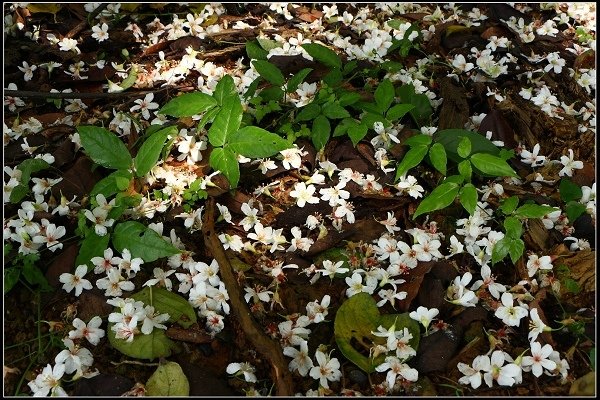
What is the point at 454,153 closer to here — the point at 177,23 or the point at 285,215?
the point at 285,215

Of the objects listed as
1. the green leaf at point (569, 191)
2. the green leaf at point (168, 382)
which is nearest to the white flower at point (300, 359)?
the green leaf at point (168, 382)

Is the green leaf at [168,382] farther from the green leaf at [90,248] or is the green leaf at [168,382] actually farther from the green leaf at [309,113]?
the green leaf at [309,113]

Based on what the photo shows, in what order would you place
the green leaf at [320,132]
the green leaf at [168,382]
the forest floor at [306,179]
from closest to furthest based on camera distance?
the green leaf at [168,382] → the forest floor at [306,179] → the green leaf at [320,132]

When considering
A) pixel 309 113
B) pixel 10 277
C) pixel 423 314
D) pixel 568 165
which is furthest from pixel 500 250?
pixel 10 277

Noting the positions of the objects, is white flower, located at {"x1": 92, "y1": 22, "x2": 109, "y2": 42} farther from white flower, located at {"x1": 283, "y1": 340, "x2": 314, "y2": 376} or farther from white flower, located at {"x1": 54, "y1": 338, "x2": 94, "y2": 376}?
white flower, located at {"x1": 283, "y1": 340, "x2": 314, "y2": 376}

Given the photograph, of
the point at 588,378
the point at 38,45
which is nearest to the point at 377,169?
the point at 588,378
